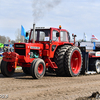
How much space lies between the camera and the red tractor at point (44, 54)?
9.22 metres

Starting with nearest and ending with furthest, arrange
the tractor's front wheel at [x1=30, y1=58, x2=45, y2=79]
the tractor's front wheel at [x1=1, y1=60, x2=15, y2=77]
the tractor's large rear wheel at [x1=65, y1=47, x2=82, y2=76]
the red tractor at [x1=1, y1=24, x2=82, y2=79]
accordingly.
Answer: the tractor's front wheel at [x1=30, y1=58, x2=45, y2=79] < the red tractor at [x1=1, y1=24, x2=82, y2=79] < the tractor's front wheel at [x1=1, y1=60, x2=15, y2=77] < the tractor's large rear wheel at [x1=65, y1=47, x2=82, y2=76]

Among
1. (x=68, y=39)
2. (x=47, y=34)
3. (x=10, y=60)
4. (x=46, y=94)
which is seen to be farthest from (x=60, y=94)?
(x=68, y=39)

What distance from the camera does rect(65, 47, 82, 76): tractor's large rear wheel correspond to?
9.89 metres

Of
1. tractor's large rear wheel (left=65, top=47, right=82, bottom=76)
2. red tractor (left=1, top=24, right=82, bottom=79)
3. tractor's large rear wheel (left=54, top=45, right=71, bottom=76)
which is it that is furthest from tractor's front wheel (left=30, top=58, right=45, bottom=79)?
tractor's large rear wheel (left=65, top=47, right=82, bottom=76)

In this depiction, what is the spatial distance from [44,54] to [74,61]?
209cm

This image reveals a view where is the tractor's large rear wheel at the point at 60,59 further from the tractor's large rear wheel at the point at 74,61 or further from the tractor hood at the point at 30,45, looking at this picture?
the tractor hood at the point at 30,45

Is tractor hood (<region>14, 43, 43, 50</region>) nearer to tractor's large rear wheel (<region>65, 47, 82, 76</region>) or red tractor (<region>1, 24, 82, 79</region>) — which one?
red tractor (<region>1, 24, 82, 79</region>)

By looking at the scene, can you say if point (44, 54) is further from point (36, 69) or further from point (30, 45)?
point (36, 69)

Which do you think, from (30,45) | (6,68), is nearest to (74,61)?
A: (30,45)

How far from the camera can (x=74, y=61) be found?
11273mm

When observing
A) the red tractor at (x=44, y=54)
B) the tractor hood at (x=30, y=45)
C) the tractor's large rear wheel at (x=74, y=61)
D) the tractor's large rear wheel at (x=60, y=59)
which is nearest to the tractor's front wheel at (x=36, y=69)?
the red tractor at (x=44, y=54)

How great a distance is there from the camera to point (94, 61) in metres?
12.3

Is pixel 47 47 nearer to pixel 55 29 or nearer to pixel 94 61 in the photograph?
pixel 55 29

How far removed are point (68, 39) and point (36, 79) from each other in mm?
3299
